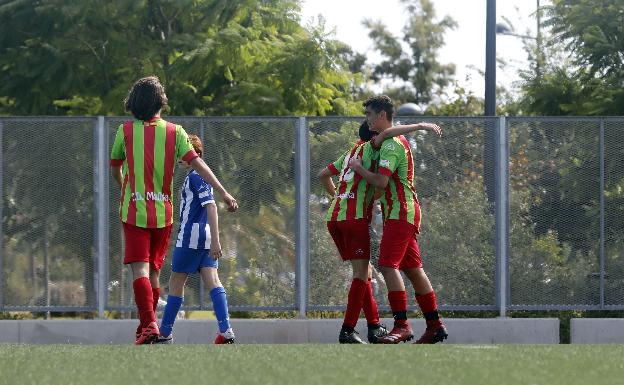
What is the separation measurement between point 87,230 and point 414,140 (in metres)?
2.95

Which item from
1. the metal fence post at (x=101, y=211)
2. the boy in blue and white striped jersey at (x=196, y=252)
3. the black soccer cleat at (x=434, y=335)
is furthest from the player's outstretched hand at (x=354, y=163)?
the metal fence post at (x=101, y=211)

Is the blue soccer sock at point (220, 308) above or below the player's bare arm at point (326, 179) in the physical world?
below

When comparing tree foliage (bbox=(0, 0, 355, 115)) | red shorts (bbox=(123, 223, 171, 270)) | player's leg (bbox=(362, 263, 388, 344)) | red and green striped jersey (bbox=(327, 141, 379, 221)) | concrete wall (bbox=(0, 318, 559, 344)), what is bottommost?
concrete wall (bbox=(0, 318, 559, 344))

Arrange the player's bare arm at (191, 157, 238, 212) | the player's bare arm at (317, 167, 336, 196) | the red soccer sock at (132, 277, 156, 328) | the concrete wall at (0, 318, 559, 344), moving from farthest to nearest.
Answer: the concrete wall at (0, 318, 559, 344) → the player's bare arm at (317, 167, 336, 196) → the red soccer sock at (132, 277, 156, 328) → the player's bare arm at (191, 157, 238, 212)

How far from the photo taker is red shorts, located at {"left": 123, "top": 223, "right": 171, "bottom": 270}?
948 cm

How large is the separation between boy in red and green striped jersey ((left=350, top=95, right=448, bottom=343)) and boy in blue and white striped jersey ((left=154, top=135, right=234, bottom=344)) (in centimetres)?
107

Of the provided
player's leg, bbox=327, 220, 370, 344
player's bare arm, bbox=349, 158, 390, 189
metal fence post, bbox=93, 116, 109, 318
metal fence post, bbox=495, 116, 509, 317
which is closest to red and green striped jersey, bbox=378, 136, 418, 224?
player's bare arm, bbox=349, 158, 390, 189

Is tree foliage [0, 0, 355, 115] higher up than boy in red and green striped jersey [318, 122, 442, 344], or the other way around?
tree foliage [0, 0, 355, 115]

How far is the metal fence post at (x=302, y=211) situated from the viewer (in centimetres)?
1247

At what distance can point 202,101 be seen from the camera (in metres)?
19.5

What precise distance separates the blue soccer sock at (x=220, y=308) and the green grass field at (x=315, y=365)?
1.44 meters

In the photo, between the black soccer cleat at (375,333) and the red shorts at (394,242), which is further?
the black soccer cleat at (375,333)

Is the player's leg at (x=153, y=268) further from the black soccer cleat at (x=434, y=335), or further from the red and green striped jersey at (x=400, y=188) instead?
the black soccer cleat at (x=434, y=335)

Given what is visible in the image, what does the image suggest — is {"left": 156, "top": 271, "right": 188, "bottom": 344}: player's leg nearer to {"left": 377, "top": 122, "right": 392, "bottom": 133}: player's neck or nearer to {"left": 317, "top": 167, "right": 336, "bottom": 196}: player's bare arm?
{"left": 317, "top": 167, "right": 336, "bottom": 196}: player's bare arm
